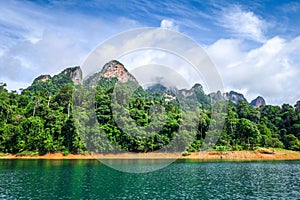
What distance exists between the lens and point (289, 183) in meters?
27.9

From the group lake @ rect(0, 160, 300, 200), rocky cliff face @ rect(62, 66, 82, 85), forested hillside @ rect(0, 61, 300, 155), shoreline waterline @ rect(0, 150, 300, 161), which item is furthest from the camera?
rocky cliff face @ rect(62, 66, 82, 85)

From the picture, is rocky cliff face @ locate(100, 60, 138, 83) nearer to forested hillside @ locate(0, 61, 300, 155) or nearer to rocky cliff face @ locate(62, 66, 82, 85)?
rocky cliff face @ locate(62, 66, 82, 85)

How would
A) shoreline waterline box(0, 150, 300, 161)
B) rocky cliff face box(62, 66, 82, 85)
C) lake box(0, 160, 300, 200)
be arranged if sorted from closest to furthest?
lake box(0, 160, 300, 200)
shoreline waterline box(0, 150, 300, 161)
rocky cliff face box(62, 66, 82, 85)

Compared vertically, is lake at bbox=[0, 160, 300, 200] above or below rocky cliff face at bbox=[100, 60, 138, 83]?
below

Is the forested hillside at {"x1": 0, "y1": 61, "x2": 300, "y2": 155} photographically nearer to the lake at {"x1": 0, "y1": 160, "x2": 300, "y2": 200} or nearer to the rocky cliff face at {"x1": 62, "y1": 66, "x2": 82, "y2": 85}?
the lake at {"x1": 0, "y1": 160, "x2": 300, "y2": 200}

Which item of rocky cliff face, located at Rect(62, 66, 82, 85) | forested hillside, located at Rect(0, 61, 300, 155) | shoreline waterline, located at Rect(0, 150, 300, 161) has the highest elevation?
rocky cliff face, located at Rect(62, 66, 82, 85)

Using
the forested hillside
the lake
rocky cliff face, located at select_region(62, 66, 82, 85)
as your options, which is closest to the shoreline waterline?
the forested hillside

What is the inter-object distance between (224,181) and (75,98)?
1714 inches

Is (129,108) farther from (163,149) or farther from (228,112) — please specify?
(228,112)

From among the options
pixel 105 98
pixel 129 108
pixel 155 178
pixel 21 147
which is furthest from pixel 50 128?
pixel 155 178

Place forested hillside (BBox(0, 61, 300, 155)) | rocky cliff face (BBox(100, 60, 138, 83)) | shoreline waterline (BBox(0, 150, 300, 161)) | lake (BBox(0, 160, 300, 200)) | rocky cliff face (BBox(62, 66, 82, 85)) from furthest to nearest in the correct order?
1. rocky cliff face (BBox(62, 66, 82, 85))
2. rocky cliff face (BBox(100, 60, 138, 83))
3. shoreline waterline (BBox(0, 150, 300, 161))
4. forested hillside (BBox(0, 61, 300, 155))
5. lake (BBox(0, 160, 300, 200))

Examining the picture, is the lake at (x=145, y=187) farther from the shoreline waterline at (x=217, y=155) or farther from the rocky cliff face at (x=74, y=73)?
the rocky cliff face at (x=74, y=73)

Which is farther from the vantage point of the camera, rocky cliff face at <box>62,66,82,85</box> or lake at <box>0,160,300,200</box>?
rocky cliff face at <box>62,66,82,85</box>

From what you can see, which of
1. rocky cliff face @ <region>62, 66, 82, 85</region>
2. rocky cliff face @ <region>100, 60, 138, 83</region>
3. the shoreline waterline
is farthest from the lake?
rocky cliff face @ <region>62, 66, 82, 85</region>
